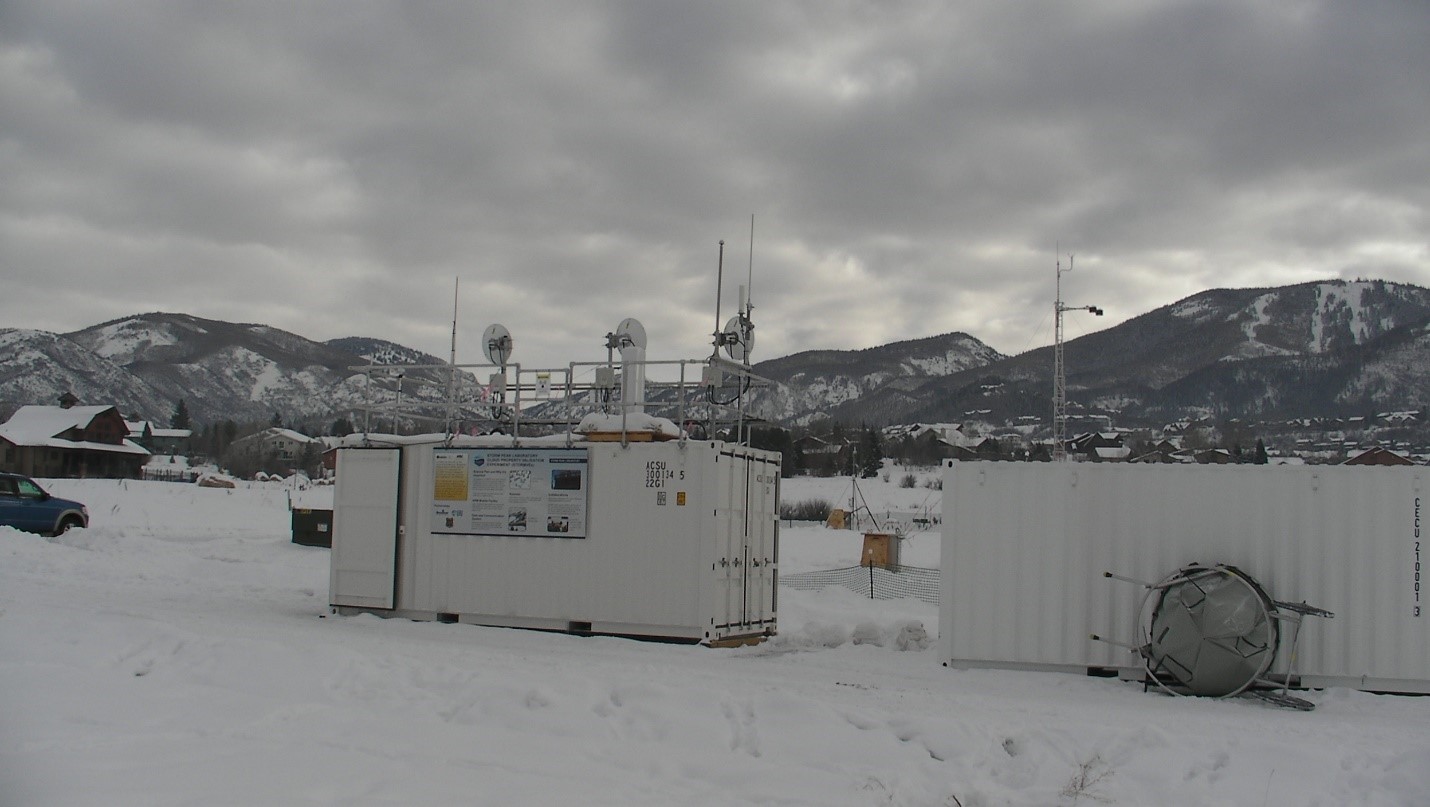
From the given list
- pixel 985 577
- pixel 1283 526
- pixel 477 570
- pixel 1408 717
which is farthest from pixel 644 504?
pixel 1408 717

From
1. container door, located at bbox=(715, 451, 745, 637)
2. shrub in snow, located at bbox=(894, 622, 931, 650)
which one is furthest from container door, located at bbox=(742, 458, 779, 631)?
shrub in snow, located at bbox=(894, 622, 931, 650)

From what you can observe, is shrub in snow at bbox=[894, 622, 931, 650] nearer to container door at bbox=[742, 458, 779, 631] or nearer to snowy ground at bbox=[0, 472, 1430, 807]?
snowy ground at bbox=[0, 472, 1430, 807]

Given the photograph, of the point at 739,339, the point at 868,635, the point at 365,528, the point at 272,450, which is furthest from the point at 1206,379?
the point at 365,528

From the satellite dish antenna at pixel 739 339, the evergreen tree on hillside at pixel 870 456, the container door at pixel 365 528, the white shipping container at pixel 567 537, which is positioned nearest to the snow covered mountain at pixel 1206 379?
the evergreen tree on hillside at pixel 870 456

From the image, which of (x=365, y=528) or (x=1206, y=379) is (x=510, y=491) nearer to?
(x=365, y=528)

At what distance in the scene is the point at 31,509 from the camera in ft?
81.8

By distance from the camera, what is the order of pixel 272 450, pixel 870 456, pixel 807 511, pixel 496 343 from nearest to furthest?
pixel 496 343
pixel 807 511
pixel 870 456
pixel 272 450

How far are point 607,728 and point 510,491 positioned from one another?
6906 mm

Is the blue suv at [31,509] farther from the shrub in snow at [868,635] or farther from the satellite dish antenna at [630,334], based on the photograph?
the shrub in snow at [868,635]

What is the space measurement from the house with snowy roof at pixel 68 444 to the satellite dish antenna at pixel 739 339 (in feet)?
259

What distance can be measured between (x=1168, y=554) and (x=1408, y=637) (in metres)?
2.42

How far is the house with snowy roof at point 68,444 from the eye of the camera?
81.8 metres

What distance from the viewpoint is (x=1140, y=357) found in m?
187

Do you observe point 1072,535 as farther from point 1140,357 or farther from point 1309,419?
point 1140,357
